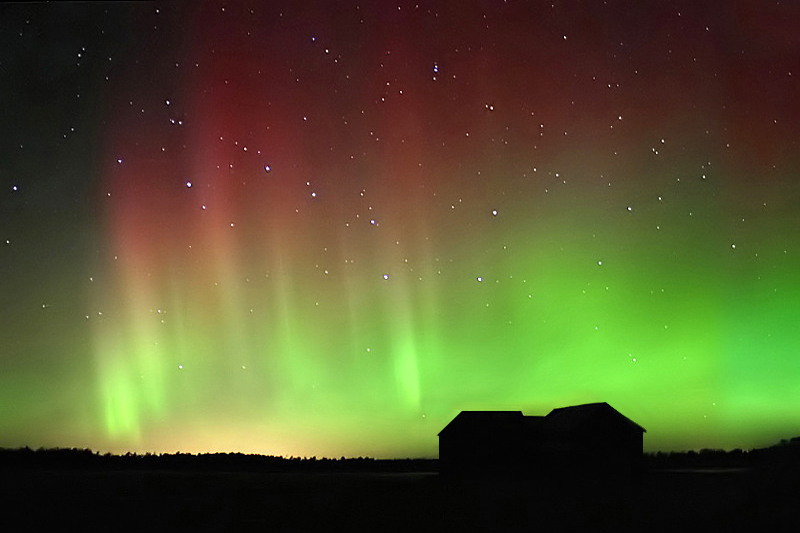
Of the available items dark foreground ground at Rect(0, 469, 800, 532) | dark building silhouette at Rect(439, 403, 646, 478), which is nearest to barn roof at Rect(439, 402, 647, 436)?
dark building silhouette at Rect(439, 403, 646, 478)

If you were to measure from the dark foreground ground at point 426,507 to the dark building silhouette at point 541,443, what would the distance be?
870 cm

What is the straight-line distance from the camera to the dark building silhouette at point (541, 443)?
32.0 meters

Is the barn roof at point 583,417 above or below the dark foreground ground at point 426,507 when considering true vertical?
above

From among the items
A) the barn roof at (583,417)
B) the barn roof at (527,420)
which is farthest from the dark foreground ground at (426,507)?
the barn roof at (527,420)

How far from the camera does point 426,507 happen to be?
16547mm

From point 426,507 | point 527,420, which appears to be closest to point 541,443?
point 527,420

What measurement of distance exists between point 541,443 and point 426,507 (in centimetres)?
1828

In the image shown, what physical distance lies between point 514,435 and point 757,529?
21.7m

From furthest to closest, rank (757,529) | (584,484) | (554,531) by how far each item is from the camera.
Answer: (584,484) → (554,531) → (757,529)

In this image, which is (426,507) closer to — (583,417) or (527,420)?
(583,417)

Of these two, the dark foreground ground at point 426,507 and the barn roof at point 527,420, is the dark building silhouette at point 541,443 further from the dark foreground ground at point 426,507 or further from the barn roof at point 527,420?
the dark foreground ground at point 426,507

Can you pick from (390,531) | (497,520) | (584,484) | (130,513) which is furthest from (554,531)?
(584,484)

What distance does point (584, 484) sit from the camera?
23234 mm

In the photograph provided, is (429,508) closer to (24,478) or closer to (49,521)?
(49,521)
